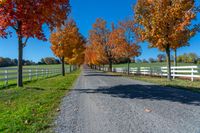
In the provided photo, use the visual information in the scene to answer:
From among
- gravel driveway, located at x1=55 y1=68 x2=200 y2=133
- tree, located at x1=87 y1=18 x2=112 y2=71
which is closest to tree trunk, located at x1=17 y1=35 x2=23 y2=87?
gravel driveway, located at x1=55 y1=68 x2=200 y2=133

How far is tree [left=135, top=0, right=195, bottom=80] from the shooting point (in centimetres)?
1767

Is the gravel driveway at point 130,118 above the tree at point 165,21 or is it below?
below

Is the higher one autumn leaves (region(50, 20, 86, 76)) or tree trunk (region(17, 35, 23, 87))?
autumn leaves (region(50, 20, 86, 76))

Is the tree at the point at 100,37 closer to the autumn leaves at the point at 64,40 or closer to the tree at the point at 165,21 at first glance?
the autumn leaves at the point at 64,40

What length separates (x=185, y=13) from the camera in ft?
58.4

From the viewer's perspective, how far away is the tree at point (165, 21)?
17.7m

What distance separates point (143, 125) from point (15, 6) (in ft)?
27.3

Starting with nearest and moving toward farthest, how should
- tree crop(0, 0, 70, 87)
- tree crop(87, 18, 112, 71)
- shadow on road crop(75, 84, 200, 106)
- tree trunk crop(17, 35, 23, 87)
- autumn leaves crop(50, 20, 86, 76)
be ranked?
shadow on road crop(75, 84, 200, 106)
tree crop(0, 0, 70, 87)
tree trunk crop(17, 35, 23, 87)
autumn leaves crop(50, 20, 86, 76)
tree crop(87, 18, 112, 71)

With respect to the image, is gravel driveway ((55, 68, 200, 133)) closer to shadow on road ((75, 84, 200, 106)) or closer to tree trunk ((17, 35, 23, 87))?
shadow on road ((75, 84, 200, 106))

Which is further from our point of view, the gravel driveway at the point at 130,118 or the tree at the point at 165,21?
the tree at the point at 165,21

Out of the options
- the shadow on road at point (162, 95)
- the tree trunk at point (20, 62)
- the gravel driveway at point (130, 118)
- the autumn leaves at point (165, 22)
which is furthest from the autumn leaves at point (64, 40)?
the gravel driveway at point (130, 118)

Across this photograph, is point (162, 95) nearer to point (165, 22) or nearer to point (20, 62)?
point (20, 62)

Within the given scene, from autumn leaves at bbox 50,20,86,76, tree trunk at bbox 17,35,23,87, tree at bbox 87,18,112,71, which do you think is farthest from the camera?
tree at bbox 87,18,112,71

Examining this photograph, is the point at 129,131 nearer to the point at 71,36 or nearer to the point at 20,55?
the point at 20,55
